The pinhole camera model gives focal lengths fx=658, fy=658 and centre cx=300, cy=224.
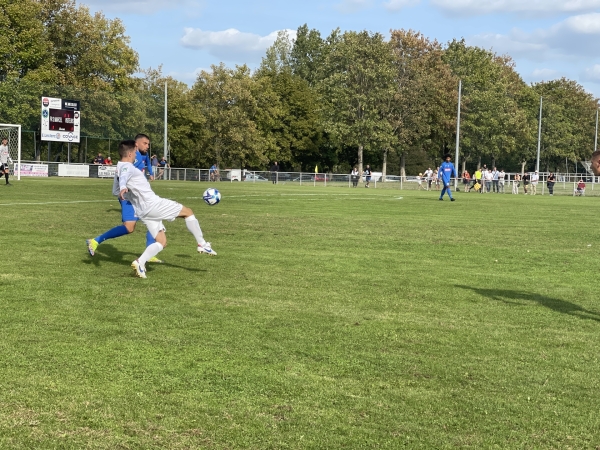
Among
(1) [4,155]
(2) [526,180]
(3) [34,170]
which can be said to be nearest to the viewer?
(1) [4,155]

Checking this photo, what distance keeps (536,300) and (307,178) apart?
4923 cm

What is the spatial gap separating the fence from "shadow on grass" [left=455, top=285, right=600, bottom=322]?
147 ft

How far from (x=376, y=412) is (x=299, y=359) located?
1.11m

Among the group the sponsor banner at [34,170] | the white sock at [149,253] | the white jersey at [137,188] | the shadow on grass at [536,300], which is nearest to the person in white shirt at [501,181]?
the sponsor banner at [34,170]

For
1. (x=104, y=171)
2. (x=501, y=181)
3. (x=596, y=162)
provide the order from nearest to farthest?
(x=596, y=162) < (x=104, y=171) < (x=501, y=181)

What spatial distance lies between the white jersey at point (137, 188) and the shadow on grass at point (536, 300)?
4.06m

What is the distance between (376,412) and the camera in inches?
152

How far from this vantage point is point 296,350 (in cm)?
511

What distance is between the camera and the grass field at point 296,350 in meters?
3.61

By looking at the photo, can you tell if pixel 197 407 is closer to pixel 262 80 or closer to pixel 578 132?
pixel 262 80

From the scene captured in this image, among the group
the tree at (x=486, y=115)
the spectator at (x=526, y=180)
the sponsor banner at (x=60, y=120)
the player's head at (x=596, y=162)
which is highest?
the tree at (x=486, y=115)

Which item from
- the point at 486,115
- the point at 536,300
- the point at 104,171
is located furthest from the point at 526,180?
the point at 536,300

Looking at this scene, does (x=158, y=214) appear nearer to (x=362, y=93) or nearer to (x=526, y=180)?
(x=526, y=180)

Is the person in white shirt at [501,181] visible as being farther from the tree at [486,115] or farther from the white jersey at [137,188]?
the white jersey at [137,188]
